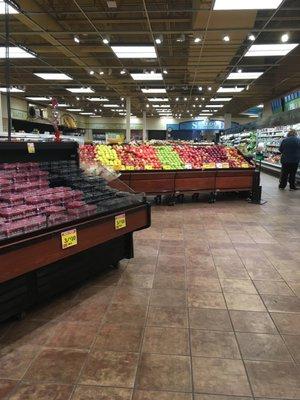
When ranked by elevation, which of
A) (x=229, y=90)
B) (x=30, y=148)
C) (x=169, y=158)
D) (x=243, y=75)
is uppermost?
(x=229, y=90)

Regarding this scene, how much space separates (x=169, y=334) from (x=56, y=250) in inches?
44.1

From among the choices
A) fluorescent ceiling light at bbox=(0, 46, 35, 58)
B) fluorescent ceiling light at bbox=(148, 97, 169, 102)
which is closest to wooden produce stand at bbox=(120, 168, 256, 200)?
fluorescent ceiling light at bbox=(0, 46, 35, 58)

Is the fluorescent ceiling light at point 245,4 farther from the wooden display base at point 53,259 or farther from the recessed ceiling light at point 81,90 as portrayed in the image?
the recessed ceiling light at point 81,90

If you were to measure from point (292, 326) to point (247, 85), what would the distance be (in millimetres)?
14685

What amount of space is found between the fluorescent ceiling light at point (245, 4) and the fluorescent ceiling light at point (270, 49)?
2848 mm

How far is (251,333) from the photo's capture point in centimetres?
278

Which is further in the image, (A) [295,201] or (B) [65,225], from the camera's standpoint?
(A) [295,201]

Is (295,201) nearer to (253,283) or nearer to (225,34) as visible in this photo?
(225,34)

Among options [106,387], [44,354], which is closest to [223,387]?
[106,387]

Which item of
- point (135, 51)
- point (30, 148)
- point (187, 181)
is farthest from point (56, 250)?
point (135, 51)

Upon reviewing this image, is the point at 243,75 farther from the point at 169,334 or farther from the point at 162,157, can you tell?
the point at 169,334

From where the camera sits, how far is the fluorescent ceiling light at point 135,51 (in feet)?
31.2

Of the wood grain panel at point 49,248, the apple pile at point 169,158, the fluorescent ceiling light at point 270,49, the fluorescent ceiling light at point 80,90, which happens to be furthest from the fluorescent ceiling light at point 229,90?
the wood grain panel at point 49,248

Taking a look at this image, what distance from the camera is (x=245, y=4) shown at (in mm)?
6488
